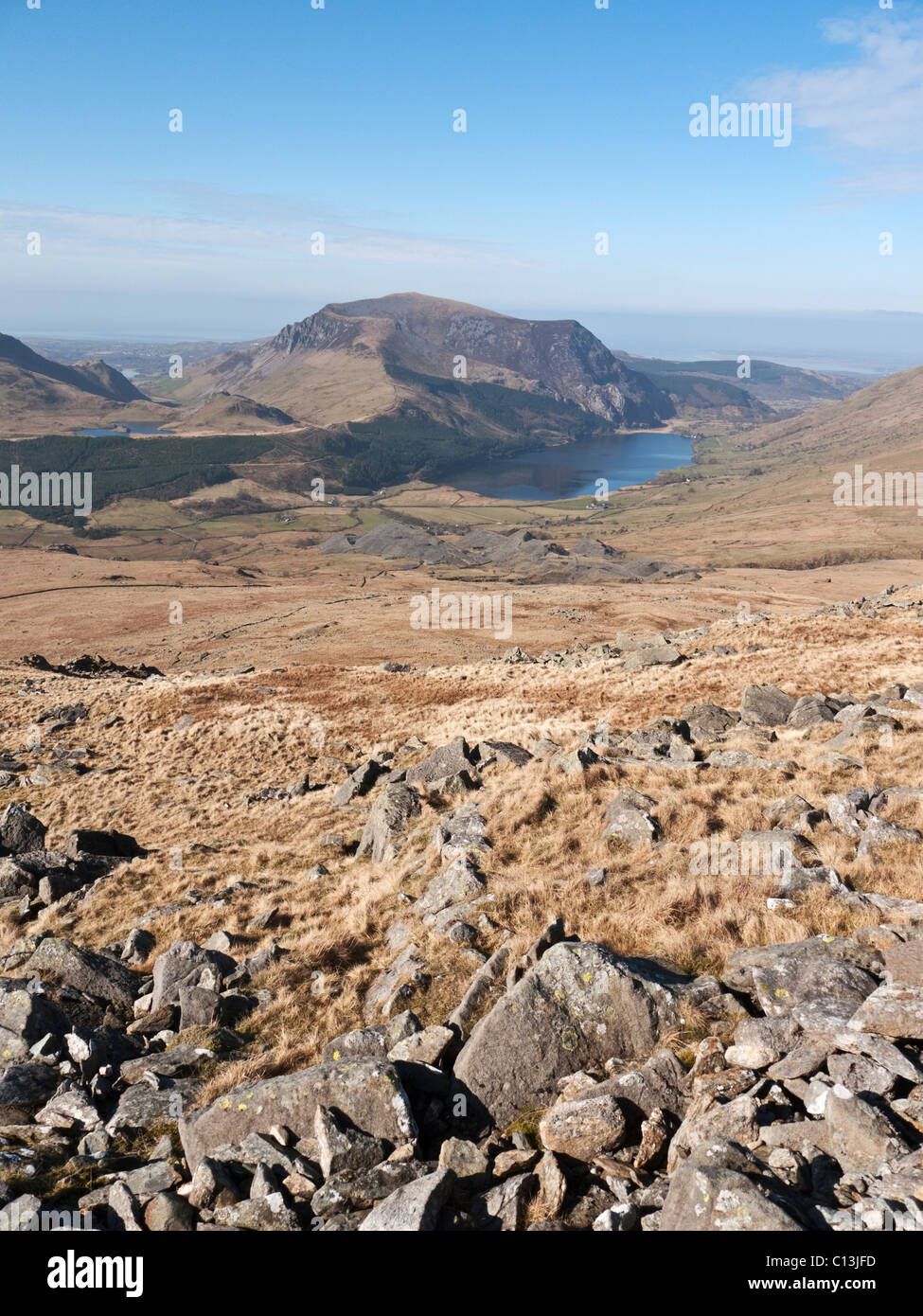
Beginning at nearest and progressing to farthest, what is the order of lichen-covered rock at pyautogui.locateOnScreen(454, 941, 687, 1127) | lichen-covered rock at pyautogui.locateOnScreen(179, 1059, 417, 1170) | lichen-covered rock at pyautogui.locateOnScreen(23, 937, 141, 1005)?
lichen-covered rock at pyautogui.locateOnScreen(179, 1059, 417, 1170), lichen-covered rock at pyautogui.locateOnScreen(454, 941, 687, 1127), lichen-covered rock at pyautogui.locateOnScreen(23, 937, 141, 1005)

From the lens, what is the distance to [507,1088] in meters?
9.74

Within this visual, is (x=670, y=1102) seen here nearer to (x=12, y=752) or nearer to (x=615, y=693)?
(x=615, y=693)

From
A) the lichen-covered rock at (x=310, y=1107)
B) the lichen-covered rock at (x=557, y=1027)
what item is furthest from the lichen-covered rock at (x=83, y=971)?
the lichen-covered rock at (x=557, y=1027)

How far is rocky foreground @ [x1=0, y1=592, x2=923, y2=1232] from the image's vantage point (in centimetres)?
749

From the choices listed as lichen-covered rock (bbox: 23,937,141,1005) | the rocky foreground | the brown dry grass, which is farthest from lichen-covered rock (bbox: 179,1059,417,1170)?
lichen-covered rock (bbox: 23,937,141,1005)

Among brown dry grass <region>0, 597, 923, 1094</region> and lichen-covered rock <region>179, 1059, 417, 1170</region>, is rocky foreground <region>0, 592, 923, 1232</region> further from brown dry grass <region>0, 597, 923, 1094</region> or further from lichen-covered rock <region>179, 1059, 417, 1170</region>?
brown dry grass <region>0, 597, 923, 1094</region>

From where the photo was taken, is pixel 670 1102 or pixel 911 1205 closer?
pixel 911 1205

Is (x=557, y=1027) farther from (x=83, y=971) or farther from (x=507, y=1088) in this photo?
(x=83, y=971)

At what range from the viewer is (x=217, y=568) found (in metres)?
170

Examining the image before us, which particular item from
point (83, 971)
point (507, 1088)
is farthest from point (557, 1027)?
point (83, 971)

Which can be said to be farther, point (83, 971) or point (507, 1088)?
point (83, 971)
